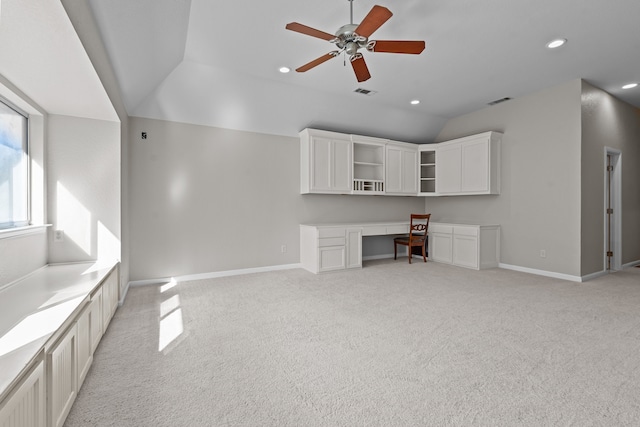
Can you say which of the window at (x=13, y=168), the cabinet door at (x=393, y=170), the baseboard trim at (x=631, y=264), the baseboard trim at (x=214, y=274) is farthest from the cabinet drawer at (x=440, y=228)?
the window at (x=13, y=168)

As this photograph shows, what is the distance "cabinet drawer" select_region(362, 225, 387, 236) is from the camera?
5.27 m

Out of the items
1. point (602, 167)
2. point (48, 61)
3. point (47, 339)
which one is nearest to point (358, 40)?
point (48, 61)

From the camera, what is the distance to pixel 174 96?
13.0 feet

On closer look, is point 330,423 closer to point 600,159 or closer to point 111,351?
point 111,351

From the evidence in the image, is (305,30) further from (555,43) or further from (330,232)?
(330,232)

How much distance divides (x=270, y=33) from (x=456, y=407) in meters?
3.45

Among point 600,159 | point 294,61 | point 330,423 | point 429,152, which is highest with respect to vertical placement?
point 294,61

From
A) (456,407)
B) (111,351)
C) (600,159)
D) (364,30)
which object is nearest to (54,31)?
(364,30)

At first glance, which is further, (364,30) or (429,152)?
(429,152)

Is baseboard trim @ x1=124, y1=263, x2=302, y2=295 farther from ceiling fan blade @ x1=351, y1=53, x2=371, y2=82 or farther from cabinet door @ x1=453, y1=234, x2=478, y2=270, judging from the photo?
ceiling fan blade @ x1=351, y1=53, x2=371, y2=82

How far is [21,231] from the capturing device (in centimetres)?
234

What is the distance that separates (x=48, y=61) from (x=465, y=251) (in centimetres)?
566

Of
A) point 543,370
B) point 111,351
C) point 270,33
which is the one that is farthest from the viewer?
point 270,33

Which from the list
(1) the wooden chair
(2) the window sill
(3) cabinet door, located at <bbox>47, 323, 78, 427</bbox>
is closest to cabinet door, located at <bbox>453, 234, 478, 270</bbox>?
(1) the wooden chair
